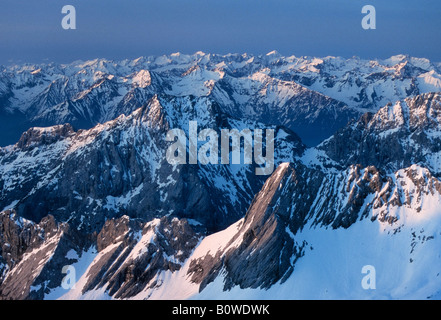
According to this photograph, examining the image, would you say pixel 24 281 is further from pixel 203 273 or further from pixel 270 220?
pixel 270 220

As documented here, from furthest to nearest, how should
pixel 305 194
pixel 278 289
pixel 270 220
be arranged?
1. pixel 305 194
2. pixel 270 220
3. pixel 278 289

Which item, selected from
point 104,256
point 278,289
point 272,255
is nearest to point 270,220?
point 272,255

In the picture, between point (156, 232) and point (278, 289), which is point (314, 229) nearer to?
point (278, 289)
